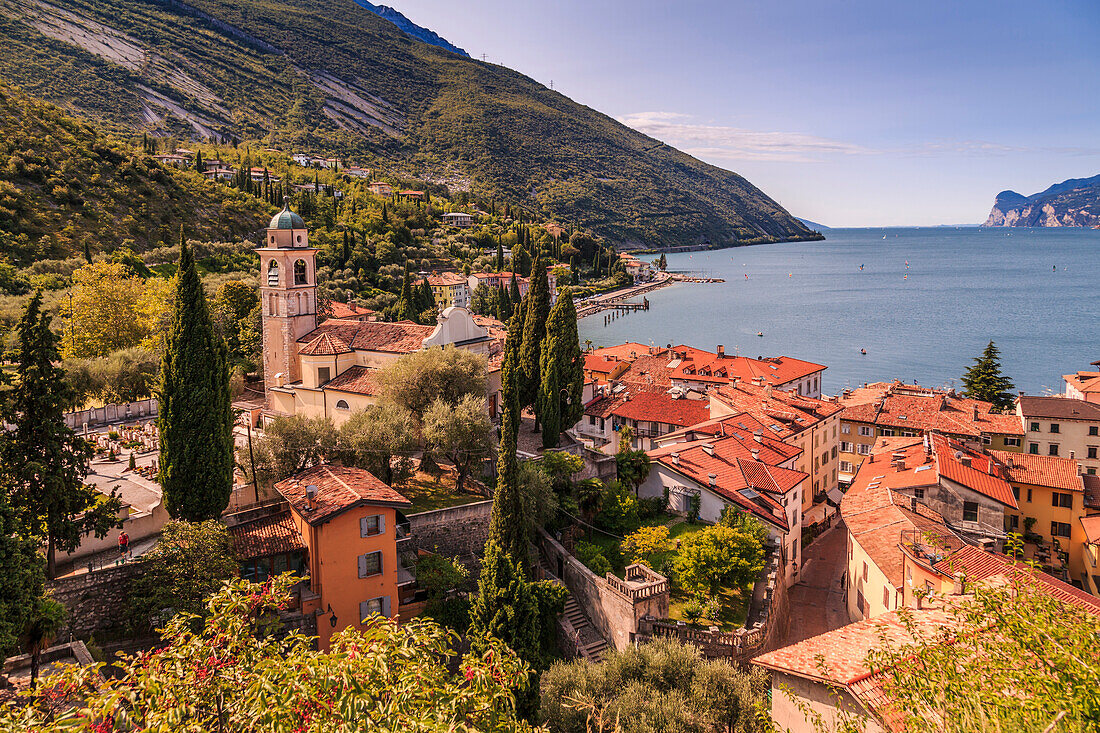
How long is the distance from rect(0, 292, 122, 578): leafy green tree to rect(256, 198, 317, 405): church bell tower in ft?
56.6

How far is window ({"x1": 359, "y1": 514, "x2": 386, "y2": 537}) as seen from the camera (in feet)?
71.9

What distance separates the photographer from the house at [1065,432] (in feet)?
146

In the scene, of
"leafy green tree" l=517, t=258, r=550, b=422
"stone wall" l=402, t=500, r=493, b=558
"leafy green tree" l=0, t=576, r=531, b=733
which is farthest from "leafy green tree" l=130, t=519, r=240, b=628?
"leafy green tree" l=517, t=258, r=550, b=422

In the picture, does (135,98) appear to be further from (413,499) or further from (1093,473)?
(1093,473)

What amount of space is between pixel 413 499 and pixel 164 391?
1012 centimetres

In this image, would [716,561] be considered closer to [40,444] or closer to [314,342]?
[40,444]

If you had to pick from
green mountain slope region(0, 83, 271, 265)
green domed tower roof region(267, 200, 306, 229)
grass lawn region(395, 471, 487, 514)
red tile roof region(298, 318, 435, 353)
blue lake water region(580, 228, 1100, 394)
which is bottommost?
blue lake water region(580, 228, 1100, 394)

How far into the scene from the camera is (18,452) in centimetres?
1781

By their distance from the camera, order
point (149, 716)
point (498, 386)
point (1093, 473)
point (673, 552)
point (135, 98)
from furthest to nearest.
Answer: point (135, 98) < point (1093, 473) < point (498, 386) < point (673, 552) < point (149, 716)

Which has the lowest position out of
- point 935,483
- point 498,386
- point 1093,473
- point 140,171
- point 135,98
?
point 1093,473

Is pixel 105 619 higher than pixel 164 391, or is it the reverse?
pixel 164 391

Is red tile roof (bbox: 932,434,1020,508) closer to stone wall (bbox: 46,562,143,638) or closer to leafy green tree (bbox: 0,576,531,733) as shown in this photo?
leafy green tree (bbox: 0,576,531,733)

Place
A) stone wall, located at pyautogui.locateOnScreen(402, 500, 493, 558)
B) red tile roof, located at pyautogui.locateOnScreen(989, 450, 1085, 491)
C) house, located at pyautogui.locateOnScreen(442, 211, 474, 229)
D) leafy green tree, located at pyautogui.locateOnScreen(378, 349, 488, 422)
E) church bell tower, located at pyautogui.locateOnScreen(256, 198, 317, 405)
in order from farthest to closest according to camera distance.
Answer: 1. house, located at pyautogui.locateOnScreen(442, 211, 474, 229)
2. church bell tower, located at pyautogui.locateOnScreen(256, 198, 317, 405)
3. red tile roof, located at pyautogui.locateOnScreen(989, 450, 1085, 491)
4. leafy green tree, located at pyautogui.locateOnScreen(378, 349, 488, 422)
5. stone wall, located at pyautogui.locateOnScreen(402, 500, 493, 558)

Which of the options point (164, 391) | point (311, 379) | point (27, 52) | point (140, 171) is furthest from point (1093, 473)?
point (27, 52)
